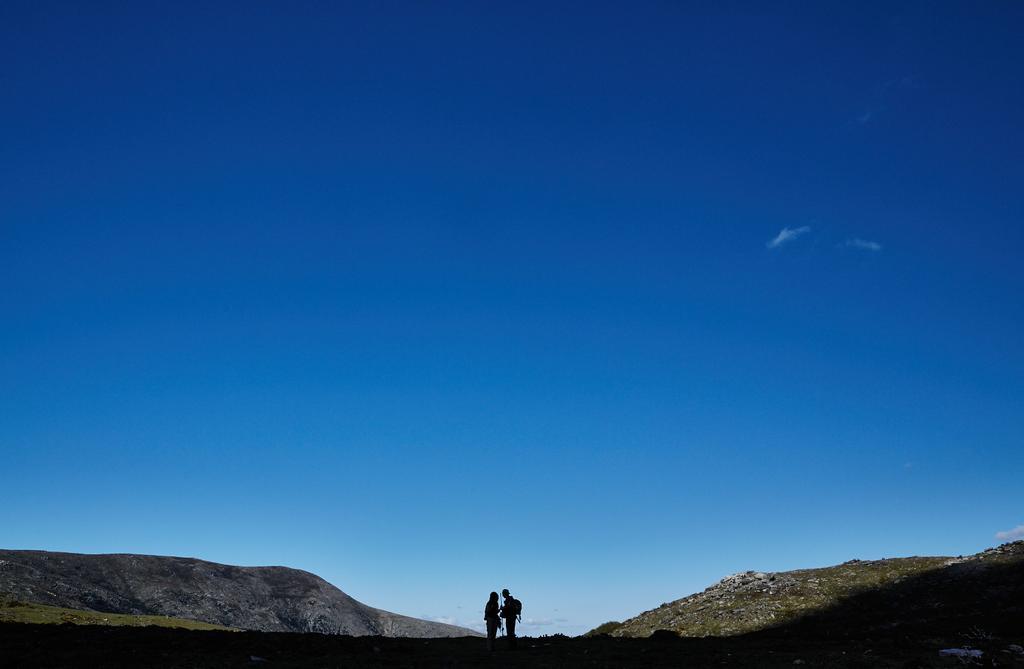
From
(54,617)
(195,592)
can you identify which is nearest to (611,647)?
(54,617)

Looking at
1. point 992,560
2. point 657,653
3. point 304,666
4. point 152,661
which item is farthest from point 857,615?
point 152,661

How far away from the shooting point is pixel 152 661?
26.2 metres

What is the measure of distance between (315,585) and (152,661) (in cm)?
10954

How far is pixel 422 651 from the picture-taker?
34875 mm

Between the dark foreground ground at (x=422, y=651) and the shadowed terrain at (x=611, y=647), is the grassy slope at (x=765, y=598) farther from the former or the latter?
the dark foreground ground at (x=422, y=651)

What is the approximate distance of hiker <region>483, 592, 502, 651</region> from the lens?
3503 centimetres

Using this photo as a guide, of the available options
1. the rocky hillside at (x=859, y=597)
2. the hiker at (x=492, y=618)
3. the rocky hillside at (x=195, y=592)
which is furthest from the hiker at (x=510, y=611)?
the rocky hillside at (x=195, y=592)

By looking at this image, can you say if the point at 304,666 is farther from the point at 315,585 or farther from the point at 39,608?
the point at 315,585

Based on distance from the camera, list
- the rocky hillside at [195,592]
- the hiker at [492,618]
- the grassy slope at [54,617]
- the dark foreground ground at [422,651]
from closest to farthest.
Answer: the dark foreground ground at [422,651] < the hiker at [492,618] < the grassy slope at [54,617] < the rocky hillside at [195,592]

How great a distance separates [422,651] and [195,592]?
277 feet

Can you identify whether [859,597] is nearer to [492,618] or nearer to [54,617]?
[492,618]

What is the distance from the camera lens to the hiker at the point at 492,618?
3503 centimetres

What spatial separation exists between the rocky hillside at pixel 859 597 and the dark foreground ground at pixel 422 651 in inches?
455

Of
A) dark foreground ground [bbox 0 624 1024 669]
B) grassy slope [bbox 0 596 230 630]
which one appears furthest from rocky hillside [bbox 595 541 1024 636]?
grassy slope [bbox 0 596 230 630]
